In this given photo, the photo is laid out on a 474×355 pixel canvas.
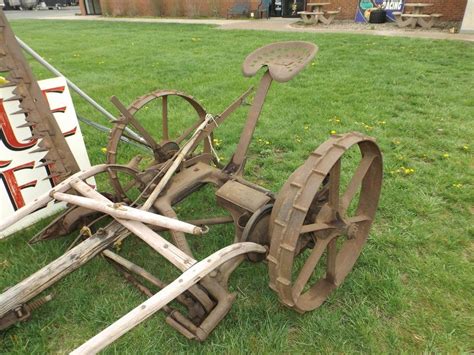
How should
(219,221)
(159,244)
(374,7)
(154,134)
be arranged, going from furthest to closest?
(374,7) → (154,134) → (219,221) → (159,244)

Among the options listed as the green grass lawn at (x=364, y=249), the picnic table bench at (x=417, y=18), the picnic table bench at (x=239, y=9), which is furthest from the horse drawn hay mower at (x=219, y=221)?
the picnic table bench at (x=239, y=9)

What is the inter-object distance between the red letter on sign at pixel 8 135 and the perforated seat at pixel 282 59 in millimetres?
1850

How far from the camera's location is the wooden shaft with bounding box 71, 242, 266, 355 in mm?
1433

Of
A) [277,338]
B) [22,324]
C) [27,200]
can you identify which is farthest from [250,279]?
[27,200]

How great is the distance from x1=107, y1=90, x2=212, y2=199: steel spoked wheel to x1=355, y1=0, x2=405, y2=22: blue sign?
12.2 m

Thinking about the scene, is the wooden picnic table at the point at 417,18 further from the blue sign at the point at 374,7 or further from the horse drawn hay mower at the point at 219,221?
the horse drawn hay mower at the point at 219,221

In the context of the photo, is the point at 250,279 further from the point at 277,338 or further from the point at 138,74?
the point at 138,74

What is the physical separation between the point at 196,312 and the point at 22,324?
1.13 metres

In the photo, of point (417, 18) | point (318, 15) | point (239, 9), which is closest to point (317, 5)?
point (318, 15)

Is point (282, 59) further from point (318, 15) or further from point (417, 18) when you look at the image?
point (318, 15)

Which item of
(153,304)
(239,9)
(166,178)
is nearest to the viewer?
(153,304)

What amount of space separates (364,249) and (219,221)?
1.16 meters

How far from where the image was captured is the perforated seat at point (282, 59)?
→ 272cm

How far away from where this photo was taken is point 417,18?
13.3m
